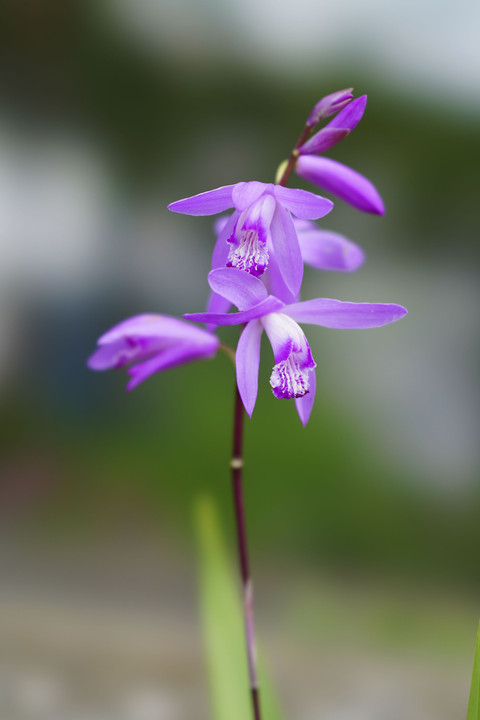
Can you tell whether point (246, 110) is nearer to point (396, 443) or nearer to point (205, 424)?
point (205, 424)

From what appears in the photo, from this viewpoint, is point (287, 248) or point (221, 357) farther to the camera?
point (221, 357)

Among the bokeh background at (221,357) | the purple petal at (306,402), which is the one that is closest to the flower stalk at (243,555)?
the purple petal at (306,402)

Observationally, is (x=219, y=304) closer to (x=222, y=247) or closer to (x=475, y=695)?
(x=222, y=247)

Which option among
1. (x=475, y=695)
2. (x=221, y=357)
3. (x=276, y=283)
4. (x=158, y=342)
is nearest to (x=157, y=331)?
(x=158, y=342)

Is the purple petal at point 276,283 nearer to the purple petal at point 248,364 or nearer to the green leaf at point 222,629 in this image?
the purple petal at point 248,364

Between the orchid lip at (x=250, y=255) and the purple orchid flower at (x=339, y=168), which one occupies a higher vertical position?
the purple orchid flower at (x=339, y=168)
